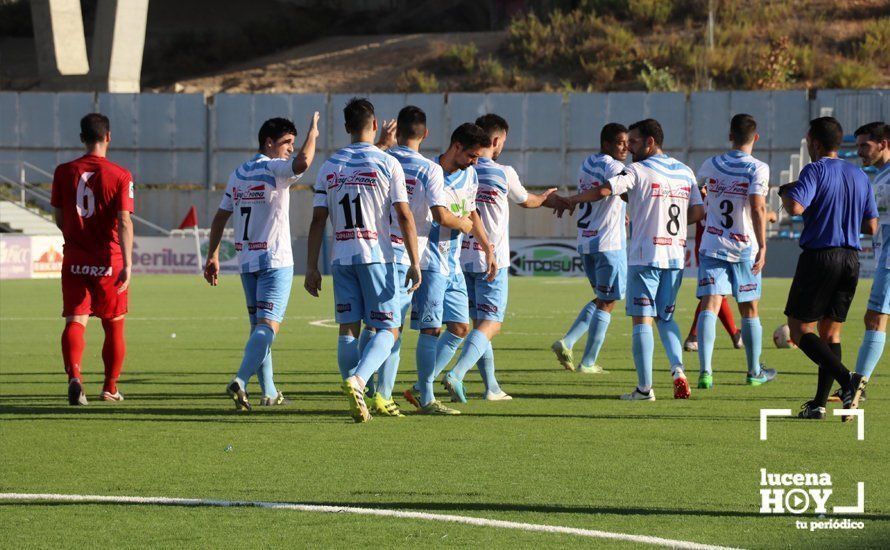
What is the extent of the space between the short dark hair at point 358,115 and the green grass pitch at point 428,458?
78.7 inches

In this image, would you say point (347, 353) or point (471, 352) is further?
point (471, 352)

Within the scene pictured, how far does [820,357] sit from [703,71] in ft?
150

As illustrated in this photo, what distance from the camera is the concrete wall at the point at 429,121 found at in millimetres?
43656

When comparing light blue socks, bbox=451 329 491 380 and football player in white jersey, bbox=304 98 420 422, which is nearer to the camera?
football player in white jersey, bbox=304 98 420 422

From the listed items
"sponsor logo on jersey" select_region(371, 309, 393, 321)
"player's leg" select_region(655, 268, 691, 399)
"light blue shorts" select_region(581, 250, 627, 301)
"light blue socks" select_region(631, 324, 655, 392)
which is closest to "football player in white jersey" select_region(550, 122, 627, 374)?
"light blue shorts" select_region(581, 250, 627, 301)

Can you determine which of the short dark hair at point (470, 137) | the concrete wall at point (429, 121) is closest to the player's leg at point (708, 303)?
the short dark hair at point (470, 137)

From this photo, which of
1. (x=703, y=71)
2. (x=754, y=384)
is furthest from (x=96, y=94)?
(x=754, y=384)

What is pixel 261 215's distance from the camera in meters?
10.6

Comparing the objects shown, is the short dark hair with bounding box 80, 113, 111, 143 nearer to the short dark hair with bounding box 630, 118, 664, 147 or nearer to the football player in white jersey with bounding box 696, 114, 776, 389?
the short dark hair with bounding box 630, 118, 664, 147

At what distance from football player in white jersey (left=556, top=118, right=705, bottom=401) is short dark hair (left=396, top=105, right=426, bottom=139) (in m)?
1.57

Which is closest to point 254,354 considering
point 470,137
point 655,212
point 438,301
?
point 438,301

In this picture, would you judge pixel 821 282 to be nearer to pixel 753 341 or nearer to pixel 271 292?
pixel 753 341

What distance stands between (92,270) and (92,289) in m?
0.15

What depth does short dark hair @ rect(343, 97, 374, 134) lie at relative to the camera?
9.68 meters
